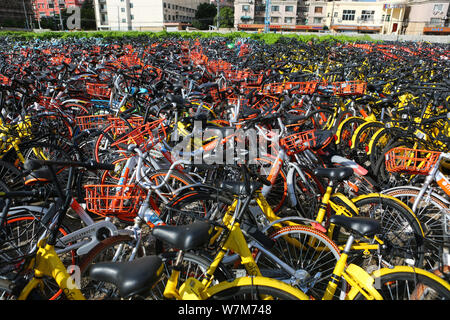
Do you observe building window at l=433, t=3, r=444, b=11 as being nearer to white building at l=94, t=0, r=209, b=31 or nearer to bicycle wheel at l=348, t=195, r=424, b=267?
white building at l=94, t=0, r=209, b=31

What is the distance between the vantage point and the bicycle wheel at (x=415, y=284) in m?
1.60

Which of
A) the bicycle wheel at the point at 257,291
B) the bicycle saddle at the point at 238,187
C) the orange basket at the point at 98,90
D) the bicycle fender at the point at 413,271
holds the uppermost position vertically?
the orange basket at the point at 98,90

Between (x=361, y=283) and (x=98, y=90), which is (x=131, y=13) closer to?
(x=98, y=90)

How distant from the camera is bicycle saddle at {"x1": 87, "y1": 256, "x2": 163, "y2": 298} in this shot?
1243mm

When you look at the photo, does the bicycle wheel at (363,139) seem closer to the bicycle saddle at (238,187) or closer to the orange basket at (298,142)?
the orange basket at (298,142)

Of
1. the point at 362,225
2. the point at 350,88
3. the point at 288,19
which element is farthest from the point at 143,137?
the point at 288,19

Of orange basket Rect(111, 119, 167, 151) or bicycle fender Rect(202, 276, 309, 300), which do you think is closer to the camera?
bicycle fender Rect(202, 276, 309, 300)

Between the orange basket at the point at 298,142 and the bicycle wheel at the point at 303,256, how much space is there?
3.20 feet

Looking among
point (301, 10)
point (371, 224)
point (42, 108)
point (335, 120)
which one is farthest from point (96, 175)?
point (301, 10)

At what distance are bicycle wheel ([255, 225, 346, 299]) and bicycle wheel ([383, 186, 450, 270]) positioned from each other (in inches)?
38.3

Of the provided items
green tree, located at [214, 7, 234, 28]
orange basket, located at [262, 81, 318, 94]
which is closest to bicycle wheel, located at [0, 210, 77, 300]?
orange basket, located at [262, 81, 318, 94]

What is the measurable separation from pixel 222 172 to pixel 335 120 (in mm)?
3241

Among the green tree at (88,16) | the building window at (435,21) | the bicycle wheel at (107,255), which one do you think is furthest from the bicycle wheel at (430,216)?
the green tree at (88,16)
